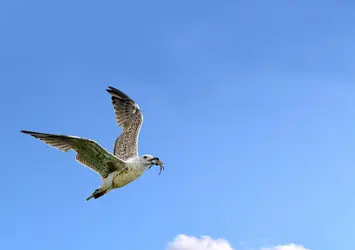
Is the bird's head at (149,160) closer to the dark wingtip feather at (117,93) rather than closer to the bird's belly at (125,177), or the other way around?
the bird's belly at (125,177)

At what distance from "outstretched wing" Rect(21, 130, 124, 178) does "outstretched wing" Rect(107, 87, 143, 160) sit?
2070 mm

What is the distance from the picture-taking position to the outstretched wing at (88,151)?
666 inches

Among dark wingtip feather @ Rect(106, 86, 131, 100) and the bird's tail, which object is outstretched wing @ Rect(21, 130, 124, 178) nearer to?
the bird's tail

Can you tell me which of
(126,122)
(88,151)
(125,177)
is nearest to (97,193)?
(125,177)

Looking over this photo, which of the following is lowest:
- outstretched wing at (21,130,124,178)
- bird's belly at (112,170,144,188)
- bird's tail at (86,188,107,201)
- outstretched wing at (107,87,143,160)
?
bird's tail at (86,188,107,201)

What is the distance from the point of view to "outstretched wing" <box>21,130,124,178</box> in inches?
666

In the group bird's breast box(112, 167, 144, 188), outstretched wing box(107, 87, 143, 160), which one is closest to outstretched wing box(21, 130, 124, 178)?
bird's breast box(112, 167, 144, 188)

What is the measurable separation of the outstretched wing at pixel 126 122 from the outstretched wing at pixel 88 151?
2.07 metres

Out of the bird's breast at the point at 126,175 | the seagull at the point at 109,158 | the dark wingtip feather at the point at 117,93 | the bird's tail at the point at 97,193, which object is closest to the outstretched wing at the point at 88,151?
the seagull at the point at 109,158

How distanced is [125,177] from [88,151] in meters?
1.74

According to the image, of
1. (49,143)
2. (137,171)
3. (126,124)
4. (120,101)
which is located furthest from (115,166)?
A: (120,101)

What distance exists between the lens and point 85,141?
55.3 ft

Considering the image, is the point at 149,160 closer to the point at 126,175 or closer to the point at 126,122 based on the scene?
the point at 126,175

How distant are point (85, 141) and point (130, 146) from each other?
13.8 feet
